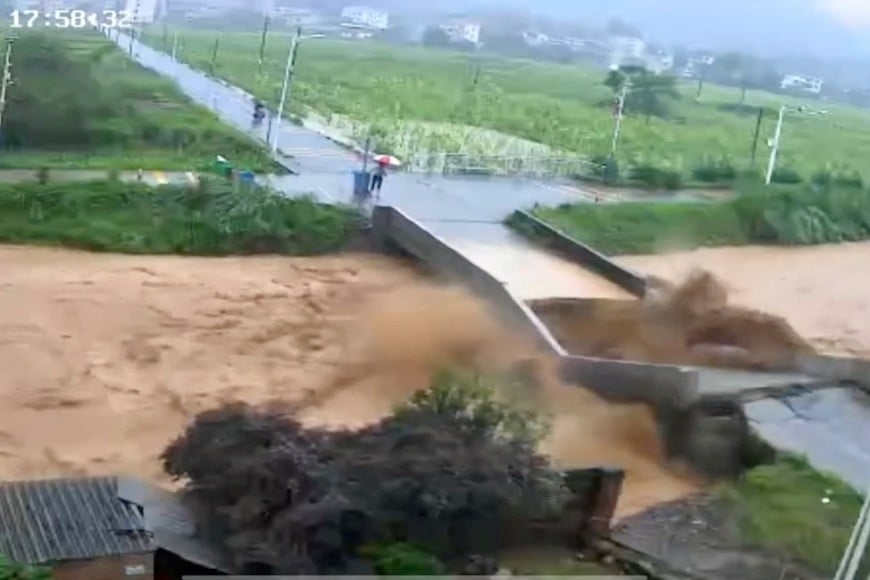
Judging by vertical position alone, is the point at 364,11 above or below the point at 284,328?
above

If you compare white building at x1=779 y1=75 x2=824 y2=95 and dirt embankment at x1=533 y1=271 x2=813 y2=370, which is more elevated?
white building at x1=779 y1=75 x2=824 y2=95

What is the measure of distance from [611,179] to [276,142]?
4757mm

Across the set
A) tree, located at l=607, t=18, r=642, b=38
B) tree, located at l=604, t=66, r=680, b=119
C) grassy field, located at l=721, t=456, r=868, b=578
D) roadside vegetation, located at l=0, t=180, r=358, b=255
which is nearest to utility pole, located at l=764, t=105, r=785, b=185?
tree, located at l=604, t=66, r=680, b=119

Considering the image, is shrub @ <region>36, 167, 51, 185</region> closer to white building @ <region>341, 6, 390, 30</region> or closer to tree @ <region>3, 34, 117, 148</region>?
tree @ <region>3, 34, 117, 148</region>

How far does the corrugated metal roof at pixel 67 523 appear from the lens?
213 inches

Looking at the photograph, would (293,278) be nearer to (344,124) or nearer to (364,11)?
(344,124)

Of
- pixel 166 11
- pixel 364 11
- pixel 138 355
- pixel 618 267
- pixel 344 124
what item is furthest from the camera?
pixel 364 11

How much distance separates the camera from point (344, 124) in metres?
20.3

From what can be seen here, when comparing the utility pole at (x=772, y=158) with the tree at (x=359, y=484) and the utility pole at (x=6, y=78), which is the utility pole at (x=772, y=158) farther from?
the tree at (x=359, y=484)

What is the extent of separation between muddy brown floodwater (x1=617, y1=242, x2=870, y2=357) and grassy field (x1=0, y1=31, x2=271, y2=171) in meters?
5.36

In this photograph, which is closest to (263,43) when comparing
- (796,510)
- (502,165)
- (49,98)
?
(502,165)

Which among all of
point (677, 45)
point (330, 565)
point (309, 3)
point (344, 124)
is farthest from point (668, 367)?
point (677, 45)

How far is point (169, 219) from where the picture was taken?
45.2ft

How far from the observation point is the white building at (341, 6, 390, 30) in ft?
75.5
